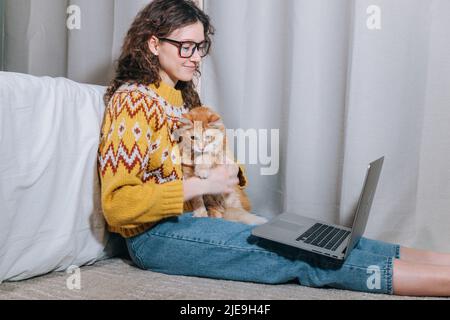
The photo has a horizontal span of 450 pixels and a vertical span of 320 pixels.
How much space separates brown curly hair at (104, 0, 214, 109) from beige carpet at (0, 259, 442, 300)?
1.48 feet

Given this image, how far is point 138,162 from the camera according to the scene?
3.27 feet

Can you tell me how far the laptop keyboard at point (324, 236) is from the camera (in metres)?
0.99

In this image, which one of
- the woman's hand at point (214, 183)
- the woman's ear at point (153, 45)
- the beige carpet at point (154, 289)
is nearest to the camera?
the beige carpet at point (154, 289)

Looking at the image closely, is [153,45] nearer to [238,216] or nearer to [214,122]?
[214,122]

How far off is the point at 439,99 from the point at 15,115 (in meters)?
1.05

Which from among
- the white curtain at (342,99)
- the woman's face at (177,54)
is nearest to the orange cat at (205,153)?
the woman's face at (177,54)

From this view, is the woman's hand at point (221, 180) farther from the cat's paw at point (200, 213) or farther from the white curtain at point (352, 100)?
the white curtain at point (352, 100)

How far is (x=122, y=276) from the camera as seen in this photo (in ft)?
3.48

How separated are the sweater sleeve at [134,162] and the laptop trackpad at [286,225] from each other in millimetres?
243

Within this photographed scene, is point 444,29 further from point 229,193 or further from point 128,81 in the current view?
point 128,81

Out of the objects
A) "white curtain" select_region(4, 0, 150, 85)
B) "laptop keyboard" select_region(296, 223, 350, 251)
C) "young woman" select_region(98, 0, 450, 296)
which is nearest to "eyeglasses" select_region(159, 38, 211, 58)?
"young woman" select_region(98, 0, 450, 296)

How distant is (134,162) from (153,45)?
0.33 m

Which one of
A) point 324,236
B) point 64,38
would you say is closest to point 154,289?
point 324,236

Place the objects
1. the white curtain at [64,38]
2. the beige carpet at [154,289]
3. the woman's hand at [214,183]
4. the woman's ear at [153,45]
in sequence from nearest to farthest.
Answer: the beige carpet at [154,289] → the woman's hand at [214,183] → the woman's ear at [153,45] → the white curtain at [64,38]
